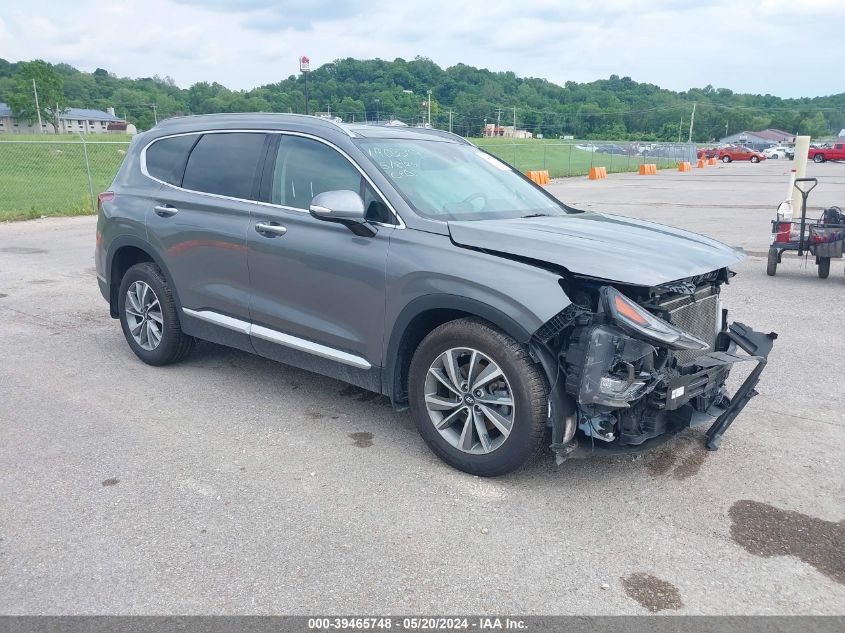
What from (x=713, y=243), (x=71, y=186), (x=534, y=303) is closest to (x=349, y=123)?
(x=534, y=303)

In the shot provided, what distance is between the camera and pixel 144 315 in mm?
5672

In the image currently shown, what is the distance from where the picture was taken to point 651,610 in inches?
109

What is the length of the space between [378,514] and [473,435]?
0.68m

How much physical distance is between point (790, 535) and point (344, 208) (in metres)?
2.75

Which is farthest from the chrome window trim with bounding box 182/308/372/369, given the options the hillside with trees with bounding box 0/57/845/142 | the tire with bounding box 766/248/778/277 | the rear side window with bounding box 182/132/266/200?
the hillside with trees with bounding box 0/57/845/142

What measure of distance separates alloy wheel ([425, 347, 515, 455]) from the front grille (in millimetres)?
902

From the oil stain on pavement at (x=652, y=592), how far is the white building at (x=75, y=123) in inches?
4292

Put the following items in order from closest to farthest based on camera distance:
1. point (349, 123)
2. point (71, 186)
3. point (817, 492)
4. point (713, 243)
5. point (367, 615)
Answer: point (367, 615) < point (817, 492) < point (713, 243) < point (349, 123) < point (71, 186)

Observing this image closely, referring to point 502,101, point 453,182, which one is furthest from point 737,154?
point 453,182

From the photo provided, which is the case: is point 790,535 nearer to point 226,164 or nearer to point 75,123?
point 226,164

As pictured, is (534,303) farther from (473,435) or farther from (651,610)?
(651,610)

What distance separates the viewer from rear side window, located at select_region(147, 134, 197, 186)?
5391 mm

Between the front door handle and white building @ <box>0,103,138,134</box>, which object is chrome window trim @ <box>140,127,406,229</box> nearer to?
the front door handle

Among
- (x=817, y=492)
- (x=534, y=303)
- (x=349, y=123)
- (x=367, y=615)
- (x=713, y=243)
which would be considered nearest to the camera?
(x=367, y=615)
